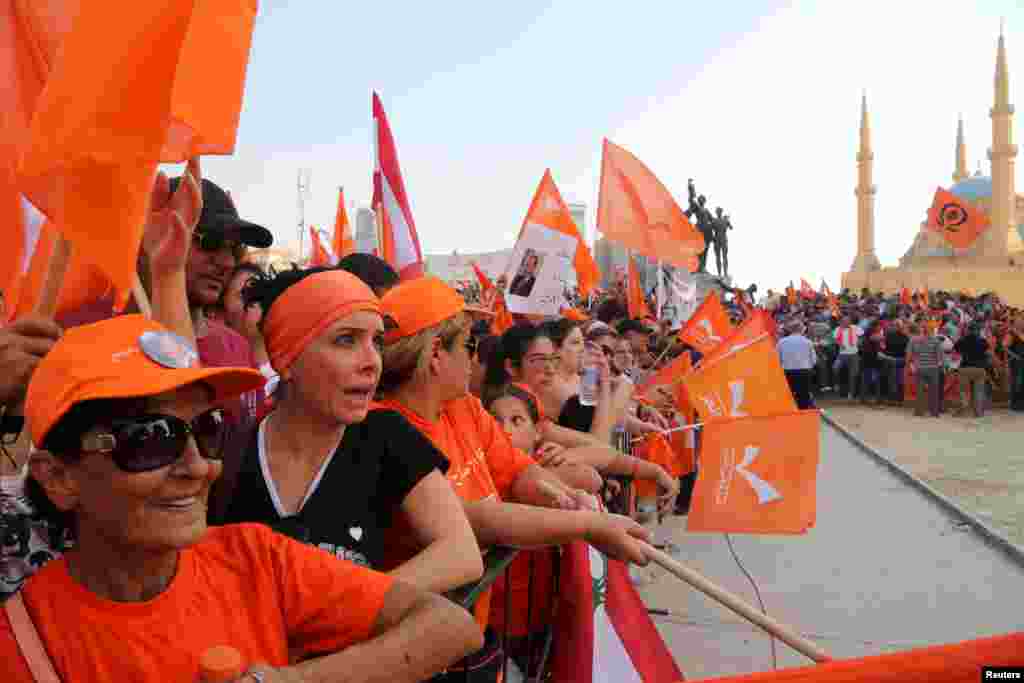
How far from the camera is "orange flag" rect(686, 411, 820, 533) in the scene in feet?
13.6

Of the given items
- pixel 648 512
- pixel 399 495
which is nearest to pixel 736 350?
pixel 648 512

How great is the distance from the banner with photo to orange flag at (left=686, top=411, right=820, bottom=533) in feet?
8.09

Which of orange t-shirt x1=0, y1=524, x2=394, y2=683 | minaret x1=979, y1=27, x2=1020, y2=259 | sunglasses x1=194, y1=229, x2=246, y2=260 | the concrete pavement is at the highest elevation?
minaret x1=979, y1=27, x2=1020, y2=259

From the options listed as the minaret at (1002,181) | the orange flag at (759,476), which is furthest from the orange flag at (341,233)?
the minaret at (1002,181)

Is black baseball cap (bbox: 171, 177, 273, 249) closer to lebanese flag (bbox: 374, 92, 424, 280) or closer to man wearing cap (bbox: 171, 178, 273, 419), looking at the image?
man wearing cap (bbox: 171, 178, 273, 419)

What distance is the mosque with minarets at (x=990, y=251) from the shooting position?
172ft

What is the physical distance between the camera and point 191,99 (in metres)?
1.78

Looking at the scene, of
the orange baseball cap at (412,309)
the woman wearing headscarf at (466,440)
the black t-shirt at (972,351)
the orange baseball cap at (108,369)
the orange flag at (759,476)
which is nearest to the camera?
the orange baseball cap at (108,369)

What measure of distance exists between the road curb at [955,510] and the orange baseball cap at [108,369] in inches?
282

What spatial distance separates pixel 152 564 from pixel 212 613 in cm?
14

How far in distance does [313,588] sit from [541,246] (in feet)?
17.6

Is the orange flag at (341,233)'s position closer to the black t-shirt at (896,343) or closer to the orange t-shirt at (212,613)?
the orange t-shirt at (212,613)

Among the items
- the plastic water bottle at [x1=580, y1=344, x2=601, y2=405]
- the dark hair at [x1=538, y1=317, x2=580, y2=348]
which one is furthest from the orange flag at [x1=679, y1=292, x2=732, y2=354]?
the dark hair at [x1=538, y1=317, x2=580, y2=348]

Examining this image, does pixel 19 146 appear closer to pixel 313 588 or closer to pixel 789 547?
pixel 313 588
